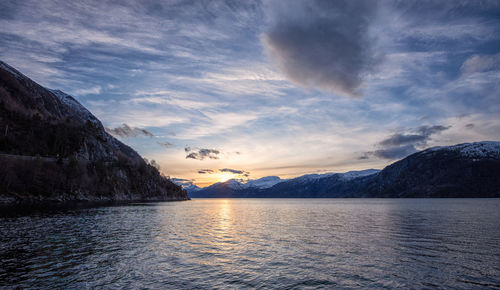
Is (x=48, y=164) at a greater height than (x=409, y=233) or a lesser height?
greater

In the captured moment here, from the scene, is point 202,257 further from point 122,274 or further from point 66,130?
point 66,130

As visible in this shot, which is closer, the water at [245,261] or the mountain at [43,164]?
the water at [245,261]

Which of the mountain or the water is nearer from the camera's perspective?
the water

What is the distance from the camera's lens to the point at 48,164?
5950 inches

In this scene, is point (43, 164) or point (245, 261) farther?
point (43, 164)

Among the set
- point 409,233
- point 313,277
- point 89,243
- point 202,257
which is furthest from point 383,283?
point 89,243

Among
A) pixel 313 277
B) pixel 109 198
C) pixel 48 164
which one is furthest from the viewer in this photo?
pixel 109 198

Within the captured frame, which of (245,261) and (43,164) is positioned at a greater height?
(43,164)

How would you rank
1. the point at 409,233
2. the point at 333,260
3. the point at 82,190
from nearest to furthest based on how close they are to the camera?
the point at 333,260, the point at 409,233, the point at 82,190

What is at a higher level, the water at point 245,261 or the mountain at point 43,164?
the mountain at point 43,164

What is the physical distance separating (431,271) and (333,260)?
848 cm

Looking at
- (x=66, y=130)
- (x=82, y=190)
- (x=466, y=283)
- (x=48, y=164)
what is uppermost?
(x=66, y=130)

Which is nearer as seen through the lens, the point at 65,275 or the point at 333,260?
the point at 65,275

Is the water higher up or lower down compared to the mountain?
lower down
